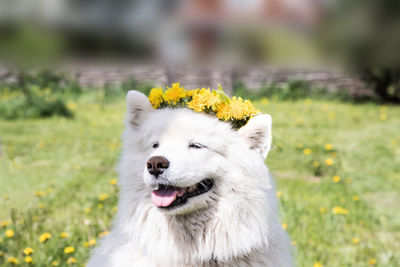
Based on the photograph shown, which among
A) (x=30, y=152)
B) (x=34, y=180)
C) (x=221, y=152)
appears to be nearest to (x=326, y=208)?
(x=221, y=152)

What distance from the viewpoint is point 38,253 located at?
360 cm

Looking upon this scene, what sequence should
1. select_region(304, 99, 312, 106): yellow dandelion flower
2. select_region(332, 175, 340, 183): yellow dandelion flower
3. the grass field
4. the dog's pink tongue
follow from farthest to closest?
select_region(304, 99, 312, 106): yellow dandelion flower, select_region(332, 175, 340, 183): yellow dandelion flower, the grass field, the dog's pink tongue

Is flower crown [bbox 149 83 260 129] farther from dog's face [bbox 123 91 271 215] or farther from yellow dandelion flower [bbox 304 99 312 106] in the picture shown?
yellow dandelion flower [bbox 304 99 312 106]

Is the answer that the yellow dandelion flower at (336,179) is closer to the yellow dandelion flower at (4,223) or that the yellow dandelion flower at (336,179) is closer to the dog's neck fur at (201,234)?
the dog's neck fur at (201,234)

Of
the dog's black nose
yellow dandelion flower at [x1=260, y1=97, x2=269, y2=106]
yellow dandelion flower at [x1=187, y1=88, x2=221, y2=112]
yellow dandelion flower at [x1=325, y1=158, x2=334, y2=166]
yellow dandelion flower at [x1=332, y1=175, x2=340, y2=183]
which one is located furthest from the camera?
yellow dandelion flower at [x1=260, y1=97, x2=269, y2=106]

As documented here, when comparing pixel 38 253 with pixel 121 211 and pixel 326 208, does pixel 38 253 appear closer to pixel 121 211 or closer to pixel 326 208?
pixel 121 211

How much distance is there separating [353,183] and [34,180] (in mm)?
4505

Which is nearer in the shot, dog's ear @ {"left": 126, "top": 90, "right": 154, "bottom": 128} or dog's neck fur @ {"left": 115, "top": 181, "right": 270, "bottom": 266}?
dog's neck fur @ {"left": 115, "top": 181, "right": 270, "bottom": 266}

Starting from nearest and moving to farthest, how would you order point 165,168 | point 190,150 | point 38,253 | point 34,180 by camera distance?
1. point 165,168
2. point 190,150
3. point 38,253
4. point 34,180

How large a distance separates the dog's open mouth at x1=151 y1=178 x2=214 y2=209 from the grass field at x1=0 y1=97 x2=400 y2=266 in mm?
1407

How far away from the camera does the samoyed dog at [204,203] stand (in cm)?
246

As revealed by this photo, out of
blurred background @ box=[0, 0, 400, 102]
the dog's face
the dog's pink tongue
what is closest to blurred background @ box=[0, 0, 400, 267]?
blurred background @ box=[0, 0, 400, 102]

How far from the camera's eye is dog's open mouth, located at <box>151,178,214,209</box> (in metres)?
2.41

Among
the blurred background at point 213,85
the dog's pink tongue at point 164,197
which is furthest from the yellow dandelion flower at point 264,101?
the dog's pink tongue at point 164,197
